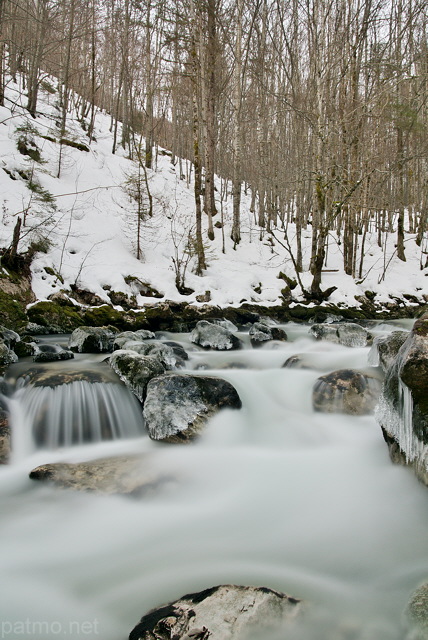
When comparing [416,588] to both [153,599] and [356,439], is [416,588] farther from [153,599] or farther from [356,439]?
[356,439]

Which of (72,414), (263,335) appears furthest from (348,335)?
(72,414)

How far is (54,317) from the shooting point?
317 inches

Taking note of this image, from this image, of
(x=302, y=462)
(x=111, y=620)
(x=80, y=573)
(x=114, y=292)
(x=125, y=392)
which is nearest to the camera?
(x=111, y=620)

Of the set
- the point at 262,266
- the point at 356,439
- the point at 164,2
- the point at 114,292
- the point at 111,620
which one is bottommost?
the point at 111,620

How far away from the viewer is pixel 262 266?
1390cm

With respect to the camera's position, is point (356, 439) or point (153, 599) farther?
point (356, 439)

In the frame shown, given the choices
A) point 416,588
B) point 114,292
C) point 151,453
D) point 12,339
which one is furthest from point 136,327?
point 416,588

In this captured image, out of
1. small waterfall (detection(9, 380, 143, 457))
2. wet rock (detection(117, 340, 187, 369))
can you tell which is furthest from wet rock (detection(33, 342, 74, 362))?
small waterfall (detection(9, 380, 143, 457))

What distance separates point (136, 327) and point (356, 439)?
6.03 m

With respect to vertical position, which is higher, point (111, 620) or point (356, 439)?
point (356, 439)

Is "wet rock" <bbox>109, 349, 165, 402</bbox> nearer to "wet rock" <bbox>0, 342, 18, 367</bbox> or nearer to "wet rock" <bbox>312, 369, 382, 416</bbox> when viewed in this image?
"wet rock" <bbox>0, 342, 18, 367</bbox>

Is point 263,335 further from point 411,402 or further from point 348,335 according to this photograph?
point 411,402

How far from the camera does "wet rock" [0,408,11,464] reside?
347 centimetres

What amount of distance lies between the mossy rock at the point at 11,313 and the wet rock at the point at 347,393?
18.8 feet
